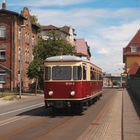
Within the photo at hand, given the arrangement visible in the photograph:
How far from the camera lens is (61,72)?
26.9 m

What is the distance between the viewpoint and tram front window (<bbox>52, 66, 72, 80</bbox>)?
26.8 metres

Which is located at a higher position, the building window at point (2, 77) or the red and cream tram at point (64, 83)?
the building window at point (2, 77)

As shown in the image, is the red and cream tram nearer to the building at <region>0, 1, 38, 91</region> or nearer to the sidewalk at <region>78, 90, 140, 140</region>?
the sidewalk at <region>78, 90, 140, 140</region>

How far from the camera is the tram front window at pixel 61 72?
26764mm

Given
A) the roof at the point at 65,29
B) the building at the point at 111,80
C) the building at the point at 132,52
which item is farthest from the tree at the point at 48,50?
the building at the point at 111,80

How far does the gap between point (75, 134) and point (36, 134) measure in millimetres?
1348

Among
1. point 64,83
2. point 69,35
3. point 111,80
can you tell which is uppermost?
point 69,35

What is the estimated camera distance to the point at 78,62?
27.0 metres

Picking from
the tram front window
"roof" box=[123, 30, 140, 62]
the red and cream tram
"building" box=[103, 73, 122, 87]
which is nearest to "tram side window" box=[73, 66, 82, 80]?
the red and cream tram

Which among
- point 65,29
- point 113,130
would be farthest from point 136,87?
point 65,29

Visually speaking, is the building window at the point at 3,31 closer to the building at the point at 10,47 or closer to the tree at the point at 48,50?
the building at the point at 10,47

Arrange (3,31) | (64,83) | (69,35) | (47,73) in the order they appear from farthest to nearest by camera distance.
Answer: (69,35) < (3,31) < (47,73) < (64,83)

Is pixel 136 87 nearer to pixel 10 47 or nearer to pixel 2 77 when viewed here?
pixel 2 77

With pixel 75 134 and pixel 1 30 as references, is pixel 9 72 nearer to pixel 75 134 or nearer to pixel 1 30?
pixel 1 30
